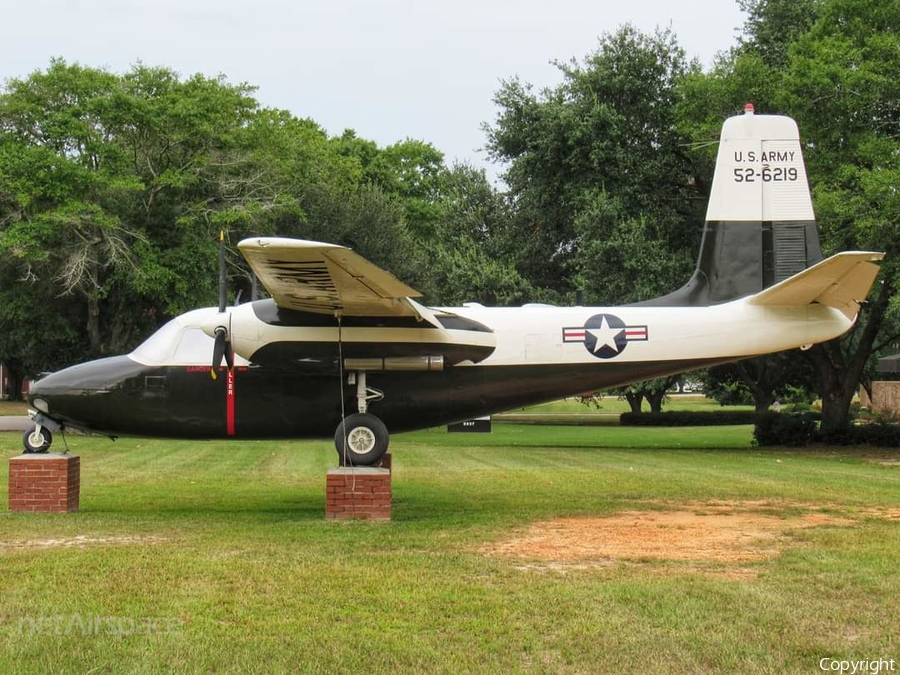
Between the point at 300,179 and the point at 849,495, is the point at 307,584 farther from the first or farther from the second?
the point at 300,179

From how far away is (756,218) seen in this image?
1442 cm

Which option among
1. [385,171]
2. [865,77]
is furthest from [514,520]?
[385,171]

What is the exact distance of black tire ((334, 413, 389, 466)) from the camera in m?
12.8

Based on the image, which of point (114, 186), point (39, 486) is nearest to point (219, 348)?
point (39, 486)

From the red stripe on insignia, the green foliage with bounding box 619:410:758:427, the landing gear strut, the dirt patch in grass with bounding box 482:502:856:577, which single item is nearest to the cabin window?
the red stripe on insignia

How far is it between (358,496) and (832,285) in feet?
22.8

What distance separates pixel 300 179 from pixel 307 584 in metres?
35.3

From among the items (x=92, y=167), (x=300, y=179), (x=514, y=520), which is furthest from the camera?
(x=300, y=179)

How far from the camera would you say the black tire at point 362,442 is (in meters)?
12.8

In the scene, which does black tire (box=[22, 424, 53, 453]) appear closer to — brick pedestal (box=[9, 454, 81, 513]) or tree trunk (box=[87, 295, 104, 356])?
brick pedestal (box=[9, 454, 81, 513])

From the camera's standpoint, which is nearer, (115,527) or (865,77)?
(115,527)

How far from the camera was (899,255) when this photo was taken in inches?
1035

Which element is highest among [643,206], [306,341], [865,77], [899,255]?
[865,77]

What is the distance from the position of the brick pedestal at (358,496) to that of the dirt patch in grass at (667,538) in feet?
6.21
